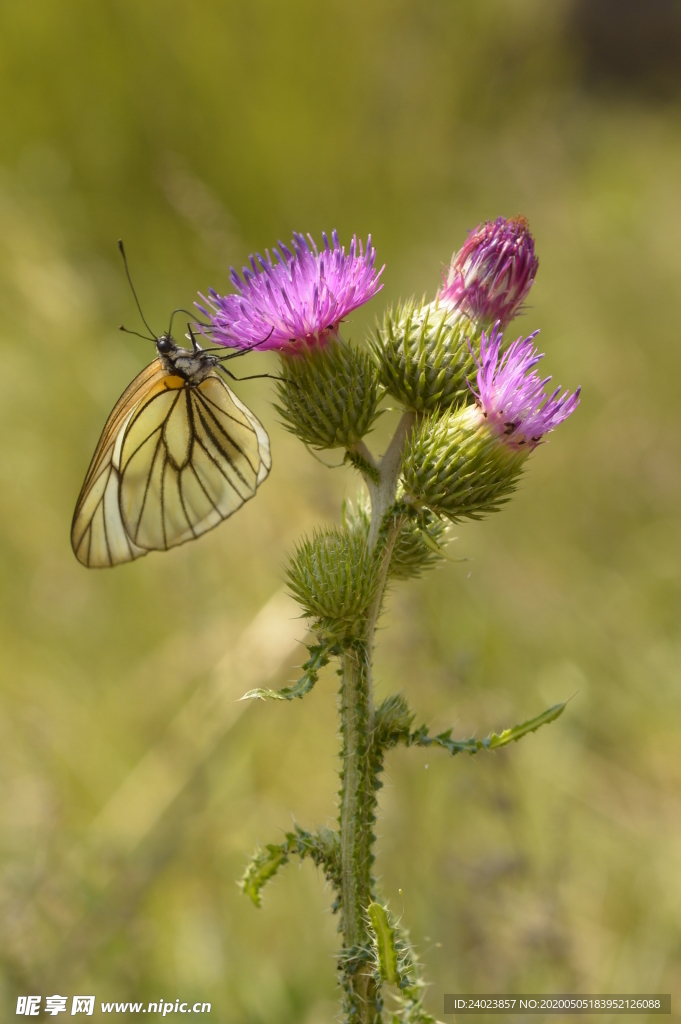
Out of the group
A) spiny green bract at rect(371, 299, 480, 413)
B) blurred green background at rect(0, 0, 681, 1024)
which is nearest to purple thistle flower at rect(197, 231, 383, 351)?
spiny green bract at rect(371, 299, 480, 413)

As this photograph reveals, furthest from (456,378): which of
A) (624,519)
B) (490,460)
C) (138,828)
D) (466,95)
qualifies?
(466,95)

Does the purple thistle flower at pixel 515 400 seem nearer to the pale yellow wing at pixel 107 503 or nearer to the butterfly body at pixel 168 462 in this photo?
the butterfly body at pixel 168 462

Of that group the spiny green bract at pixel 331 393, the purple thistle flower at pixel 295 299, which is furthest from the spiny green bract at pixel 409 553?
the purple thistle flower at pixel 295 299

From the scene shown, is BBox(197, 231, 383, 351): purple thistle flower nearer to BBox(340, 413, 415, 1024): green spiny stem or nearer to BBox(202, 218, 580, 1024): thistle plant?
BBox(202, 218, 580, 1024): thistle plant

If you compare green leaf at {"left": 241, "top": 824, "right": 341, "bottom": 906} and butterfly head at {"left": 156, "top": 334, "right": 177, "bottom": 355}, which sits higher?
butterfly head at {"left": 156, "top": 334, "right": 177, "bottom": 355}

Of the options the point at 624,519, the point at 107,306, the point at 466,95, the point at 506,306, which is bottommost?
the point at 506,306

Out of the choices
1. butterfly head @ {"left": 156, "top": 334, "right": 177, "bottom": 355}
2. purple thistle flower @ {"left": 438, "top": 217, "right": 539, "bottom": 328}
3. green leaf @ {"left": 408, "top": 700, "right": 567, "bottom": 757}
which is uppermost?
butterfly head @ {"left": 156, "top": 334, "right": 177, "bottom": 355}

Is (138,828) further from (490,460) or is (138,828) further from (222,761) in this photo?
(490,460)

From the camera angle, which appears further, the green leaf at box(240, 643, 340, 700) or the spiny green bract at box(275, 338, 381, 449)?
the spiny green bract at box(275, 338, 381, 449)

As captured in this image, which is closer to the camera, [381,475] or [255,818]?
[381,475]
